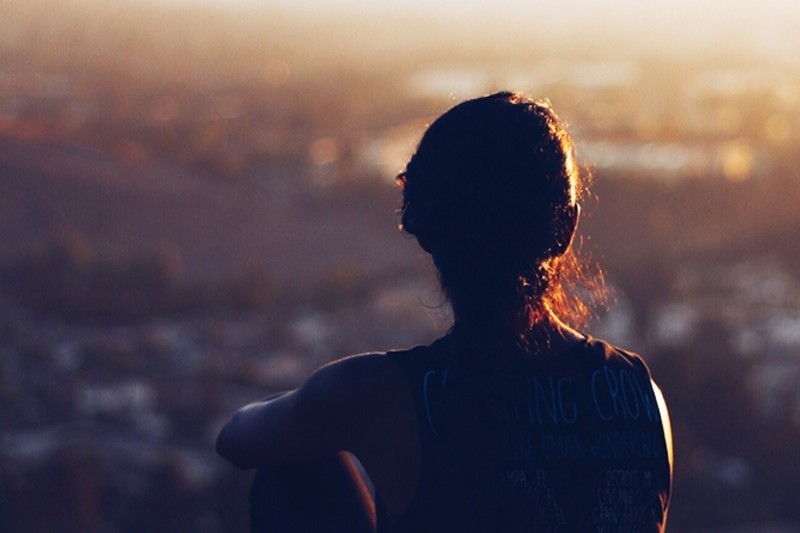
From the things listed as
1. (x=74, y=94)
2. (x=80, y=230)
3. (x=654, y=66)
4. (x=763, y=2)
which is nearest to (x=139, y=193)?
(x=80, y=230)

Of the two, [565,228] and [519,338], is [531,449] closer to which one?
[519,338]

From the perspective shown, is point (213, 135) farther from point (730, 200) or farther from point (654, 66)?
point (654, 66)

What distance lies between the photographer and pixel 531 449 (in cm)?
139

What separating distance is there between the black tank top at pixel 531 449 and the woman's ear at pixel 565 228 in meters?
0.13

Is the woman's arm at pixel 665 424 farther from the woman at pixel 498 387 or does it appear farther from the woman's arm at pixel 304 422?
the woman's arm at pixel 304 422

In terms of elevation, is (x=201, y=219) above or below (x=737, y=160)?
above

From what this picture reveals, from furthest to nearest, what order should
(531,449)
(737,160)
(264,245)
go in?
1. (737,160)
2. (264,245)
3. (531,449)

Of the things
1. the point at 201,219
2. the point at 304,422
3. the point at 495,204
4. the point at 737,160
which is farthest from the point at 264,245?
the point at 495,204

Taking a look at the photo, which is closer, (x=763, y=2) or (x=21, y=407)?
(x=21, y=407)

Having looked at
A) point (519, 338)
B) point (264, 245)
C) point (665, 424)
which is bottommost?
point (665, 424)

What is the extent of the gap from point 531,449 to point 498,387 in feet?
0.25

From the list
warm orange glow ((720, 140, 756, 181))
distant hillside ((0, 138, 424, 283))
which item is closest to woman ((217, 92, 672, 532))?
distant hillside ((0, 138, 424, 283))

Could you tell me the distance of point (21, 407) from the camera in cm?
1049

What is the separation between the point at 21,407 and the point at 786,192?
12.4 meters
